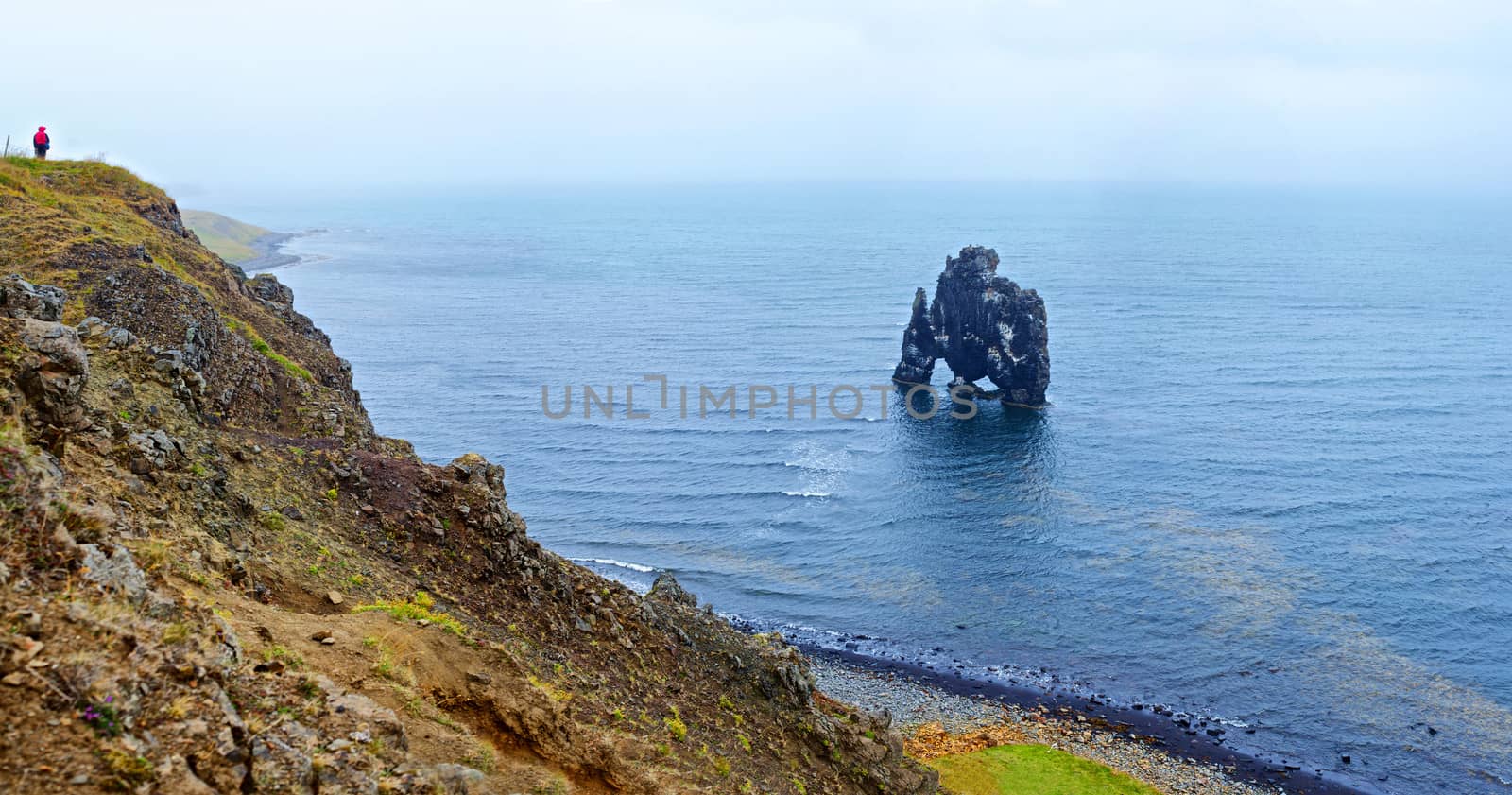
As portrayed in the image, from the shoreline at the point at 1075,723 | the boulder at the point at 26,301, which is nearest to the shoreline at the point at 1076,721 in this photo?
the shoreline at the point at 1075,723

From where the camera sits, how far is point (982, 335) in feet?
392

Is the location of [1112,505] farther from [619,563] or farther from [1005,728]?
[619,563]

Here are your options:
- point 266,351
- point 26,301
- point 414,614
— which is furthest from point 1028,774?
point 26,301

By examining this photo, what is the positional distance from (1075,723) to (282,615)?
48323 mm

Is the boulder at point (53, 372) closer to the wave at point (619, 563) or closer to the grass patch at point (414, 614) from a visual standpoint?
the grass patch at point (414, 614)

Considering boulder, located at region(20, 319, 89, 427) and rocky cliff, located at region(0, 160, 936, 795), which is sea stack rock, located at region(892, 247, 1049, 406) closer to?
rocky cliff, located at region(0, 160, 936, 795)

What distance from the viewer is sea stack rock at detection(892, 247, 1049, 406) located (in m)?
114

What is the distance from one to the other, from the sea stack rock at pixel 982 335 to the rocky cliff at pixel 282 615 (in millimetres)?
83225

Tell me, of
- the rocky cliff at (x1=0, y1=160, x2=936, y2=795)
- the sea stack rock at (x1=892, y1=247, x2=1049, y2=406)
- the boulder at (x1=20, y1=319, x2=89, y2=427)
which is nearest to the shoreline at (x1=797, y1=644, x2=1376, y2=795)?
the rocky cliff at (x1=0, y1=160, x2=936, y2=795)

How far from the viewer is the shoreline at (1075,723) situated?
52125 mm

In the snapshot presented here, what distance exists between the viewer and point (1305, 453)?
91.5 metres

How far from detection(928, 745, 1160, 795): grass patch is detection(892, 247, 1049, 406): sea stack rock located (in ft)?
211

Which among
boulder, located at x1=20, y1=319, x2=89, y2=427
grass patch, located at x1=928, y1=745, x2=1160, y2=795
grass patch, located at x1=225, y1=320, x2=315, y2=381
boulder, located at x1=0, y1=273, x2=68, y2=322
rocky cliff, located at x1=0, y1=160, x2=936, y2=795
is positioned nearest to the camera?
rocky cliff, located at x1=0, y1=160, x2=936, y2=795

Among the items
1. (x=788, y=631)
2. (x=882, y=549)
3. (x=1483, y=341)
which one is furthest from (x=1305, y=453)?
(x=1483, y=341)
